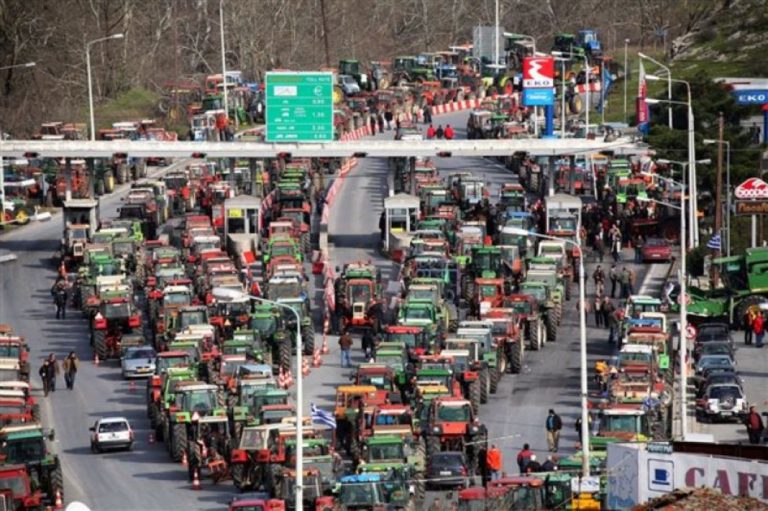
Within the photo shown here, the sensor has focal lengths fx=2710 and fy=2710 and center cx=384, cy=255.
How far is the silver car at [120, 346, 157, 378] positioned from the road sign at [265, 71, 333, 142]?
24.3 m

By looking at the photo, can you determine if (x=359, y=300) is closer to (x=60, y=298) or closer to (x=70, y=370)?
(x=70, y=370)

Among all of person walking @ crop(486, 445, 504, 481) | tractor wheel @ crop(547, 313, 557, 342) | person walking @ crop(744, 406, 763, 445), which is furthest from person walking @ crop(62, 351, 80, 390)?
person walking @ crop(744, 406, 763, 445)

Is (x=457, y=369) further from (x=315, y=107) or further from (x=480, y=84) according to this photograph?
(x=480, y=84)

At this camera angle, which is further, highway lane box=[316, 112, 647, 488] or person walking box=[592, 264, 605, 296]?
person walking box=[592, 264, 605, 296]

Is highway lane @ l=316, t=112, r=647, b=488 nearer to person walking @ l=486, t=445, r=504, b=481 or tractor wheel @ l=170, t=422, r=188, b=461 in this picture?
person walking @ l=486, t=445, r=504, b=481

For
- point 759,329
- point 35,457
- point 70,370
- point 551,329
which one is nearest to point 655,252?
point 551,329

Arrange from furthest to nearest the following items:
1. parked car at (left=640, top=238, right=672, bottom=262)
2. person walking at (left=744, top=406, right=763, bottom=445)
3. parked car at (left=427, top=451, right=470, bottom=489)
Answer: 1. parked car at (left=640, top=238, right=672, bottom=262)
2. person walking at (left=744, top=406, right=763, bottom=445)
3. parked car at (left=427, top=451, right=470, bottom=489)

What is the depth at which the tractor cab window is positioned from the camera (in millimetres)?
71812

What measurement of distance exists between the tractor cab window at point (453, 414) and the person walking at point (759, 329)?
18.2m

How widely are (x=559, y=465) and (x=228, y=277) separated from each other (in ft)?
99.7

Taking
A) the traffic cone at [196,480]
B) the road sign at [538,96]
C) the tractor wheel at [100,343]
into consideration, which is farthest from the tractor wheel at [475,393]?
the road sign at [538,96]

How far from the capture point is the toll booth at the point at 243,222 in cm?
10788

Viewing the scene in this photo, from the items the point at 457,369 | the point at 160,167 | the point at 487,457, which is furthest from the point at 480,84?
the point at 487,457

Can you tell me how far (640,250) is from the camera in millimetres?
103062
